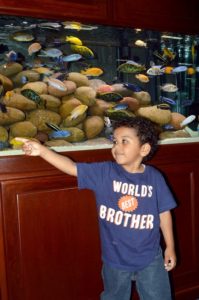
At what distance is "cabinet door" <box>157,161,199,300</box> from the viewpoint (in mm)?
2145

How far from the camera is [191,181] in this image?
7.18ft

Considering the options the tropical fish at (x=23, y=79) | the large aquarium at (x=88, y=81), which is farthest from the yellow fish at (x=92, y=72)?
the tropical fish at (x=23, y=79)

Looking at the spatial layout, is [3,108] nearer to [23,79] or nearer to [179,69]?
[23,79]

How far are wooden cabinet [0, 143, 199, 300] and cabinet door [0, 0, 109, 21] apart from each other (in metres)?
0.77

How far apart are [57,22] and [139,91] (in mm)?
673

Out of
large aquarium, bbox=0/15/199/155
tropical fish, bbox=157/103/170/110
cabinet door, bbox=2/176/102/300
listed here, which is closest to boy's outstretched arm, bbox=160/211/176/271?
cabinet door, bbox=2/176/102/300

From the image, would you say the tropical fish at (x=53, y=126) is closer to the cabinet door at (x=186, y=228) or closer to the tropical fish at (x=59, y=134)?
the tropical fish at (x=59, y=134)

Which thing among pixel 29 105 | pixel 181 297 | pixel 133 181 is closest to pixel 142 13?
pixel 29 105

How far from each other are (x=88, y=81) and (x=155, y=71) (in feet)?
1.71

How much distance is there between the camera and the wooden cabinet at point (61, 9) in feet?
5.52

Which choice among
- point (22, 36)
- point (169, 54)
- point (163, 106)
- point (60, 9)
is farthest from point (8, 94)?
point (169, 54)

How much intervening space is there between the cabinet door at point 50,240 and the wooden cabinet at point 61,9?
89 centimetres

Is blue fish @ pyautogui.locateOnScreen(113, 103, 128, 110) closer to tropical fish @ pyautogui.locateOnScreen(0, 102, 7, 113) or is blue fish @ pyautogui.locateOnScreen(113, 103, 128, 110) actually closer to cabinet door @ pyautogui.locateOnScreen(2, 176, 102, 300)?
cabinet door @ pyautogui.locateOnScreen(2, 176, 102, 300)

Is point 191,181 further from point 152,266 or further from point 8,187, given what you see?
point 8,187
